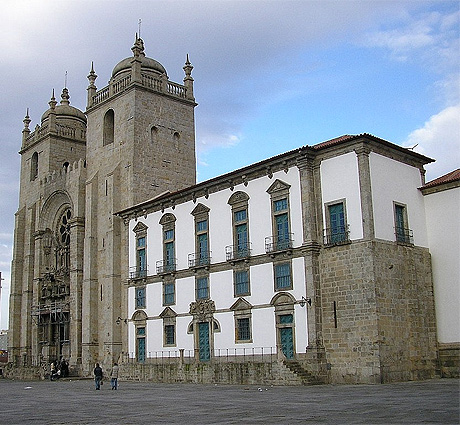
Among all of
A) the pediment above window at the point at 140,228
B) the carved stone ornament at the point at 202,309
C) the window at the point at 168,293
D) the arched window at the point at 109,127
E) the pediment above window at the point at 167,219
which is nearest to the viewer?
the carved stone ornament at the point at 202,309

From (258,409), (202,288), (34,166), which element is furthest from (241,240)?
(34,166)

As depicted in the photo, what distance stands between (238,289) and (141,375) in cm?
804

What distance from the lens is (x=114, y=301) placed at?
40.2 metres

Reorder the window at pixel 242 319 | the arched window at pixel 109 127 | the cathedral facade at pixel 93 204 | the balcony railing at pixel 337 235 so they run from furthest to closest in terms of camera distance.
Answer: the arched window at pixel 109 127, the cathedral facade at pixel 93 204, the window at pixel 242 319, the balcony railing at pixel 337 235

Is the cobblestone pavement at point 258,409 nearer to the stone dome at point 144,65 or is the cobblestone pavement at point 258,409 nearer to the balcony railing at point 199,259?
the balcony railing at point 199,259

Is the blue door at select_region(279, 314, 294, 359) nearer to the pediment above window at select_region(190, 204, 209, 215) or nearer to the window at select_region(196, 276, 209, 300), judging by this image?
the window at select_region(196, 276, 209, 300)

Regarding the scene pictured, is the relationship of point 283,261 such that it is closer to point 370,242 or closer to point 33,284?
point 370,242

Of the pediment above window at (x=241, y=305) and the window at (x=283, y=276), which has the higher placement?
the window at (x=283, y=276)

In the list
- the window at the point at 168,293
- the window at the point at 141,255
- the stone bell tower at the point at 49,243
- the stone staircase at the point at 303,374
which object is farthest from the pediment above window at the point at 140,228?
the stone staircase at the point at 303,374

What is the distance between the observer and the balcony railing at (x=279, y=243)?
1169 inches

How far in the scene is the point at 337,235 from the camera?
28266mm

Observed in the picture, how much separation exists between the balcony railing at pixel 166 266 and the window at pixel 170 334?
3.24 meters

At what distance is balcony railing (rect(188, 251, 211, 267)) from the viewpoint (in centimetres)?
3422

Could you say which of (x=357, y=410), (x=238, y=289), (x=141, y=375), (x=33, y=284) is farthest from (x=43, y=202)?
(x=357, y=410)
